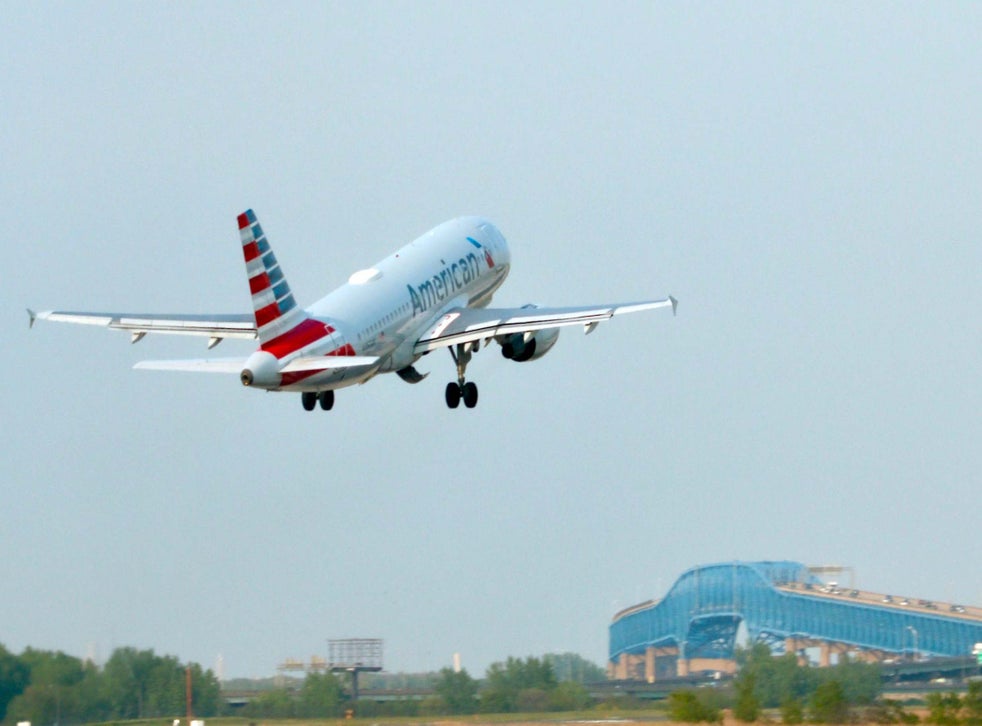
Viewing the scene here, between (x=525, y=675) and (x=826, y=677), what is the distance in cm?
1016

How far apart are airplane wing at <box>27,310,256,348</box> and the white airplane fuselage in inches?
172

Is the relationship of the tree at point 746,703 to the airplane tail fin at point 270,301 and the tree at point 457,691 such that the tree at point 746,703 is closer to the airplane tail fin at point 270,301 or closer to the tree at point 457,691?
the tree at point 457,691

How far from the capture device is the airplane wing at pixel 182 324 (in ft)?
220

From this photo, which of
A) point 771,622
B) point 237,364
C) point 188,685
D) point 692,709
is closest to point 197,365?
point 237,364

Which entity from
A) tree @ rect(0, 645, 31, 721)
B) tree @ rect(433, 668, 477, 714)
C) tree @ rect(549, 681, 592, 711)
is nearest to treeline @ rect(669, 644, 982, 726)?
tree @ rect(549, 681, 592, 711)

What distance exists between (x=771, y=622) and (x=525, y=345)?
157 feet

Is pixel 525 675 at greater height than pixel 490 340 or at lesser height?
lesser

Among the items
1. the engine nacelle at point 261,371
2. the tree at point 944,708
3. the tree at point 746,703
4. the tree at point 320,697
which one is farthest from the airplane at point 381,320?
the tree at point 944,708

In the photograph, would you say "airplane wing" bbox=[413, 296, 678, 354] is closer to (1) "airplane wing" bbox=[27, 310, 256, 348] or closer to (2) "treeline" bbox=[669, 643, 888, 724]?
(1) "airplane wing" bbox=[27, 310, 256, 348]

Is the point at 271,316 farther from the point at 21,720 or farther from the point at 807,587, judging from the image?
the point at 807,587

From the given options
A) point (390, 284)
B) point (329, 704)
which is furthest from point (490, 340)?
point (329, 704)

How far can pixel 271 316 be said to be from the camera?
5947 centimetres

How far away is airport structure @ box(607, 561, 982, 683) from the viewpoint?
329 ft

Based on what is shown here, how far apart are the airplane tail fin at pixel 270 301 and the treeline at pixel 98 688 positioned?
37.0 feet
